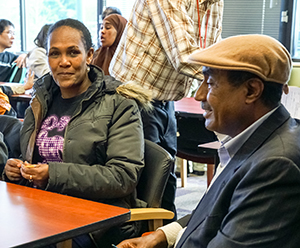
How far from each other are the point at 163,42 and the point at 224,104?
1149 mm

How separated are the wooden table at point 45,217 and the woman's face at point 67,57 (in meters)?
0.60

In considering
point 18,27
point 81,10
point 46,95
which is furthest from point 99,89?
point 18,27

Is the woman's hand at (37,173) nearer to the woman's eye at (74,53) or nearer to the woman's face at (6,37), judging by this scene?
the woman's eye at (74,53)

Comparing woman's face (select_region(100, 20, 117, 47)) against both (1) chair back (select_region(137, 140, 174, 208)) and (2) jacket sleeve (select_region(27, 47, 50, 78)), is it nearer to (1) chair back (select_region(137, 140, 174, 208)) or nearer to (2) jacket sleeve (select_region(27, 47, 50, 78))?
(2) jacket sleeve (select_region(27, 47, 50, 78))

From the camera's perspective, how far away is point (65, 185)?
1.69m

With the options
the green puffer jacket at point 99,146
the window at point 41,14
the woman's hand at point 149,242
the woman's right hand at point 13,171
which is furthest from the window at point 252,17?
the woman's hand at point 149,242

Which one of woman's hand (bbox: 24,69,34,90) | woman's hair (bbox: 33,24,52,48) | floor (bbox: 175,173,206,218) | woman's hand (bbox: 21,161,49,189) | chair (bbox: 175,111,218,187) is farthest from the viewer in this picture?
woman's hand (bbox: 24,69,34,90)

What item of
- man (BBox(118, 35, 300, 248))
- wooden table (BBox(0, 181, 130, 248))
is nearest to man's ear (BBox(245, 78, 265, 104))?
man (BBox(118, 35, 300, 248))

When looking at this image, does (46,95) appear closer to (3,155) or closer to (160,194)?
(3,155)

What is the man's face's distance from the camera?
1066mm

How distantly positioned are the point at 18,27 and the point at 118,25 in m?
4.98

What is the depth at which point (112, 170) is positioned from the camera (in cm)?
173

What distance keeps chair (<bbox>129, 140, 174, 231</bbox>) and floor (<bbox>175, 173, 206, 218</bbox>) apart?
178 cm

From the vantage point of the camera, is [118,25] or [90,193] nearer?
[90,193]
